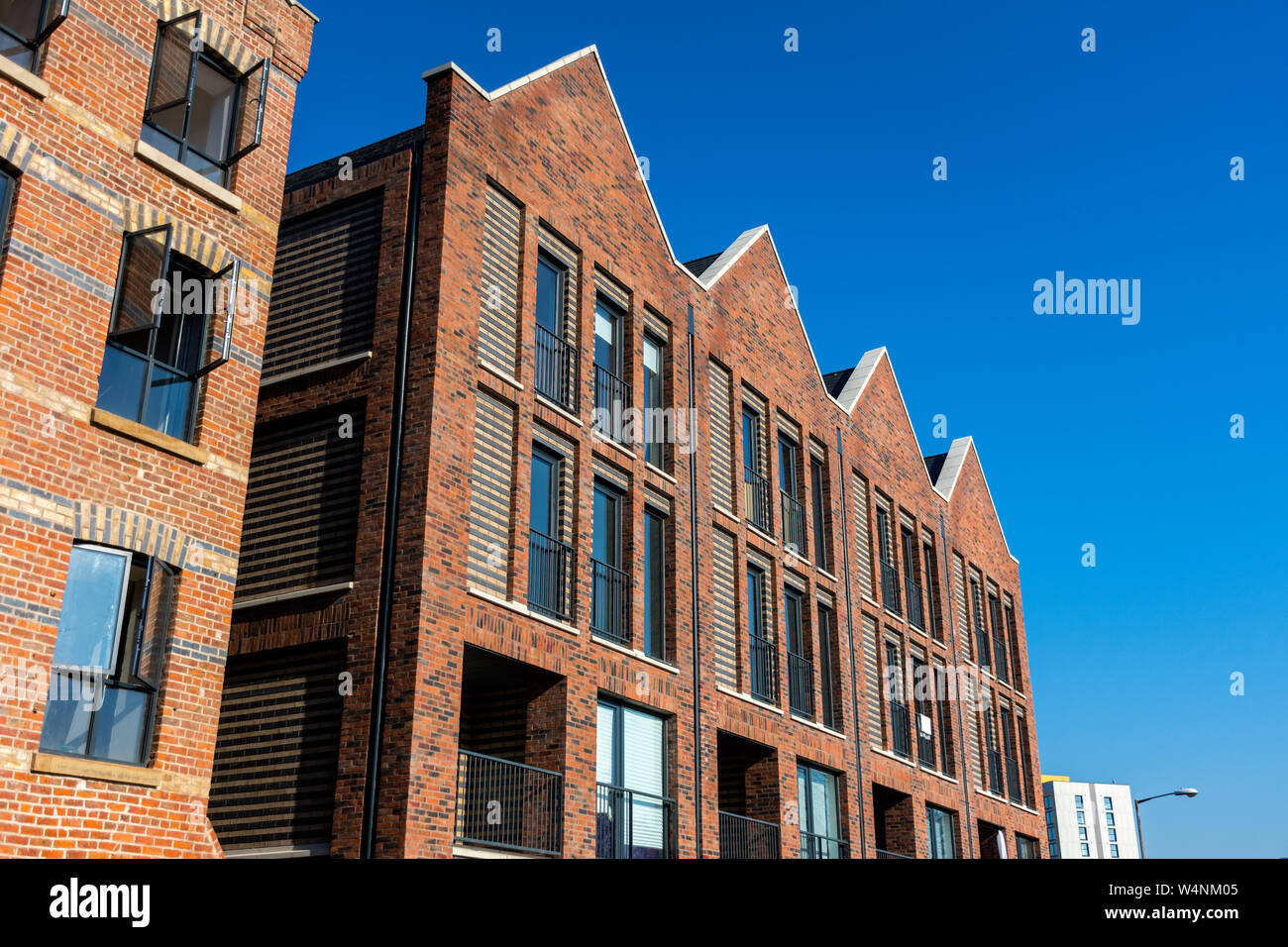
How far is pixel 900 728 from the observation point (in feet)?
89.9

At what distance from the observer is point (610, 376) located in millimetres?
19234

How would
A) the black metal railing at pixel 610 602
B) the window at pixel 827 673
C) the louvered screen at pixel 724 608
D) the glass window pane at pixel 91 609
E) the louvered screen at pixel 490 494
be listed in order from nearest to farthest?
the glass window pane at pixel 91 609, the louvered screen at pixel 490 494, the black metal railing at pixel 610 602, the louvered screen at pixel 724 608, the window at pixel 827 673

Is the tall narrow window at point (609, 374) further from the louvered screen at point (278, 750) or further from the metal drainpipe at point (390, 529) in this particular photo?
the louvered screen at point (278, 750)

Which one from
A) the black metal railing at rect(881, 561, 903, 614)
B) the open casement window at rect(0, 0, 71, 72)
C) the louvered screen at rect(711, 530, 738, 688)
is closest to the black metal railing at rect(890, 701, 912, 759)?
the black metal railing at rect(881, 561, 903, 614)

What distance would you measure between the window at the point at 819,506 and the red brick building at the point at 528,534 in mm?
273

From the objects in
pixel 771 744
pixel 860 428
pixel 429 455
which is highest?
pixel 860 428

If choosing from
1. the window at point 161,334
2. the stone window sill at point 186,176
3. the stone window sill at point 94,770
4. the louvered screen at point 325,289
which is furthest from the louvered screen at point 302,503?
the stone window sill at point 94,770

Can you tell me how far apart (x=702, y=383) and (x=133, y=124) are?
11.4 metres

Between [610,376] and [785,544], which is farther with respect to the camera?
[785,544]

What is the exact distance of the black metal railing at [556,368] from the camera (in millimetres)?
17562

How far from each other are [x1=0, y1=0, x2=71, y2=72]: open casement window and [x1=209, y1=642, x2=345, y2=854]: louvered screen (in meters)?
7.54
